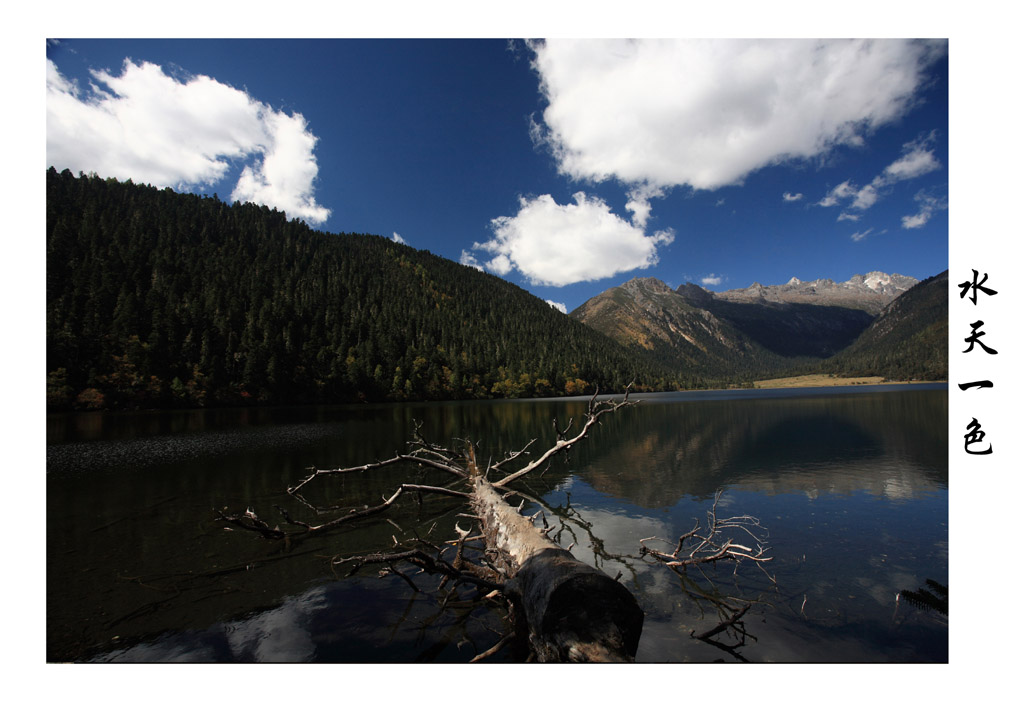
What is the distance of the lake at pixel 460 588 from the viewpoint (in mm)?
5980

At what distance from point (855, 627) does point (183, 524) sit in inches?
599

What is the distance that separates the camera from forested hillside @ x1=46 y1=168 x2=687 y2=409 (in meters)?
79.4

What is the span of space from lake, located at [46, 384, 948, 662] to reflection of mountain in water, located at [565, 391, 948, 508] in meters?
0.20

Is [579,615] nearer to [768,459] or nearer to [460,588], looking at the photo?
[460,588]

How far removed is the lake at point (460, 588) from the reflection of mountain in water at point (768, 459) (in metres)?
0.20

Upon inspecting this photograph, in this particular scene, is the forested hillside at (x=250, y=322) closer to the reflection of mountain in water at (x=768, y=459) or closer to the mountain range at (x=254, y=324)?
the mountain range at (x=254, y=324)

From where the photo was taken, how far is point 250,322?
357ft

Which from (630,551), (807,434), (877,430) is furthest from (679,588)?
(877,430)
